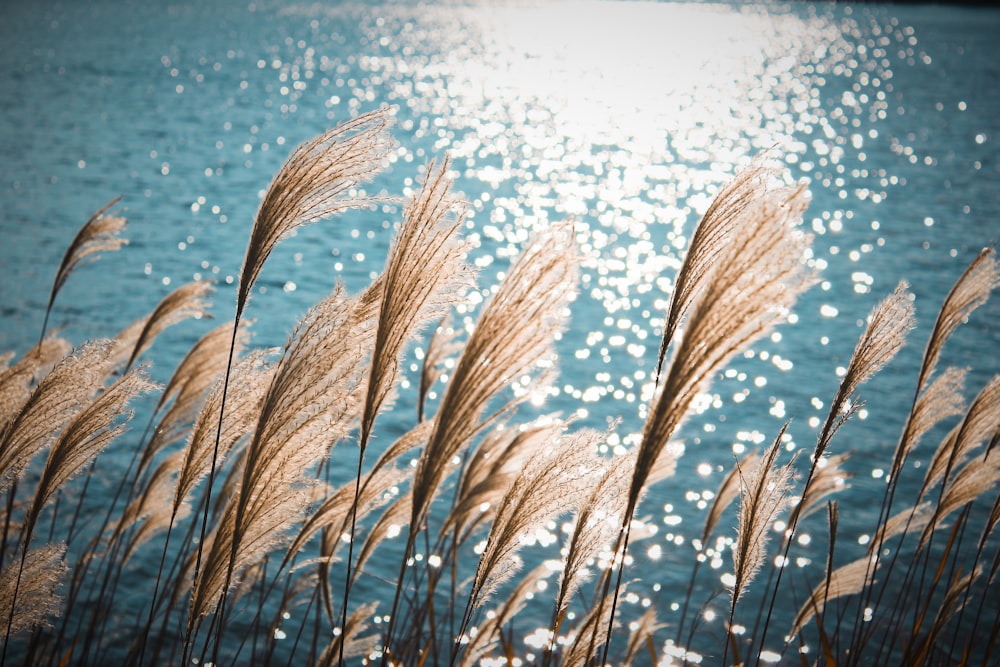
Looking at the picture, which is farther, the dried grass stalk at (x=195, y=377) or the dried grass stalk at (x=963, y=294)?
the dried grass stalk at (x=195, y=377)

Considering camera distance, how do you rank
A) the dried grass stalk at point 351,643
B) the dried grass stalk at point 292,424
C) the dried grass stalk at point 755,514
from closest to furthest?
the dried grass stalk at point 292,424 < the dried grass stalk at point 755,514 < the dried grass stalk at point 351,643

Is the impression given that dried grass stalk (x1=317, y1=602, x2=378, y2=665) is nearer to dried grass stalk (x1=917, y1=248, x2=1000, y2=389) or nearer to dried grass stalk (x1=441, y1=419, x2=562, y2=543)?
dried grass stalk (x1=441, y1=419, x2=562, y2=543)

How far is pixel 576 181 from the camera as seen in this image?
1117 inches

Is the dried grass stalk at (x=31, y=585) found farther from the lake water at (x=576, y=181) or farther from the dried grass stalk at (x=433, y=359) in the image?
the lake water at (x=576, y=181)

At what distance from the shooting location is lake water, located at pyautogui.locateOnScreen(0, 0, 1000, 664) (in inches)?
467

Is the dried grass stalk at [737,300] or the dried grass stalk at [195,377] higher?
the dried grass stalk at [195,377]

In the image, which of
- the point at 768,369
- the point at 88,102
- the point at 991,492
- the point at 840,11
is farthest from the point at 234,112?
the point at 840,11

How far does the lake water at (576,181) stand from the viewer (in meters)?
11.9

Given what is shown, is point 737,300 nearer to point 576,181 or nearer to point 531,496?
point 531,496

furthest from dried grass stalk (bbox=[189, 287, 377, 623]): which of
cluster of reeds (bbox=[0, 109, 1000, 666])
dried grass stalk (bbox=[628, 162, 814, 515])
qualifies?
dried grass stalk (bbox=[628, 162, 814, 515])

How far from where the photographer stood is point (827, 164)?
103 feet

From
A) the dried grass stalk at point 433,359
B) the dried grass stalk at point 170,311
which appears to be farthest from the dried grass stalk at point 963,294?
the dried grass stalk at point 170,311

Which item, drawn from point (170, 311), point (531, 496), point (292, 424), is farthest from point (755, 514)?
point (170, 311)

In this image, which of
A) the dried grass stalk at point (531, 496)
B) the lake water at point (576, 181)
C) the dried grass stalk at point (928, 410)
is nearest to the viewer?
the dried grass stalk at point (531, 496)
